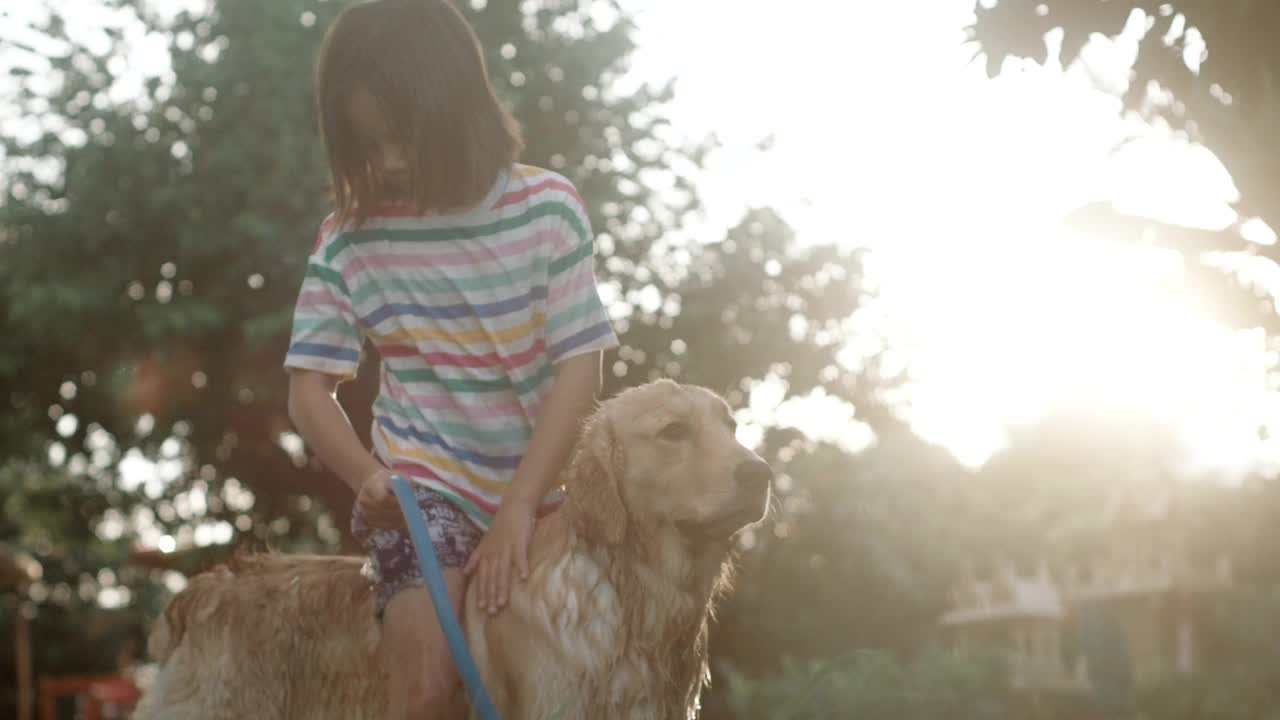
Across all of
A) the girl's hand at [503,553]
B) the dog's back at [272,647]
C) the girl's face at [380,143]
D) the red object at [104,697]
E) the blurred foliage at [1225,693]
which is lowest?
the red object at [104,697]

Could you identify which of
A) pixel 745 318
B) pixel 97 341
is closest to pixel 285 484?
pixel 97 341

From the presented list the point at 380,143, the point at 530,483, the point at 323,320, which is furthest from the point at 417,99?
the point at 530,483

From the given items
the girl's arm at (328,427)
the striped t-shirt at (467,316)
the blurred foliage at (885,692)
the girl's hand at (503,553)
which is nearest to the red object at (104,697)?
the blurred foliage at (885,692)

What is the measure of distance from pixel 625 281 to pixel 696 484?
1525 cm

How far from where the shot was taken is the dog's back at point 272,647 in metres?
3.54

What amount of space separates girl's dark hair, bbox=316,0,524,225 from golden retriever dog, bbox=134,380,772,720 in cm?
74

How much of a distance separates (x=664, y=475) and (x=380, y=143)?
1103 mm

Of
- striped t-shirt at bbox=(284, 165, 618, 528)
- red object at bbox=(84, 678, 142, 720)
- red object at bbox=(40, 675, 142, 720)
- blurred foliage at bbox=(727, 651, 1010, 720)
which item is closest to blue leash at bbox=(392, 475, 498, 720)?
striped t-shirt at bbox=(284, 165, 618, 528)

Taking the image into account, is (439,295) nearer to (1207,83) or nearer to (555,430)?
(555,430)

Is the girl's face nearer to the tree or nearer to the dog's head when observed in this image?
the dog's head

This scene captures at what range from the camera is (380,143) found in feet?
11.9

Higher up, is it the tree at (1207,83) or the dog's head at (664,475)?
the tree at (1207,83)

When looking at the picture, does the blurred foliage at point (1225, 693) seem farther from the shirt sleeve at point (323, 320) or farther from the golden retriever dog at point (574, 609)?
the shirt sleeve at point (323, 320)

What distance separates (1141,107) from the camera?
5668 mm
